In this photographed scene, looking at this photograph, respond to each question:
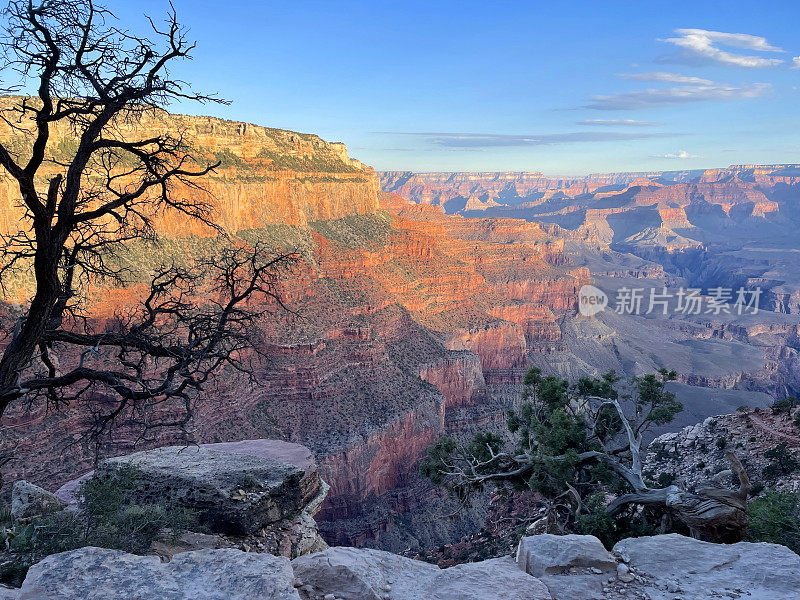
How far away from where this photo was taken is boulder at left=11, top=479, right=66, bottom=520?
9492mm

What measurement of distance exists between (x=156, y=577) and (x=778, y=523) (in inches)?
488

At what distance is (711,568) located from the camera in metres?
6.39

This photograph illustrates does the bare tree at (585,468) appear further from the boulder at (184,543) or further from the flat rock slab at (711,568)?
the boulder at (184,543)

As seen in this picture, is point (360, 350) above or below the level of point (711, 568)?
below

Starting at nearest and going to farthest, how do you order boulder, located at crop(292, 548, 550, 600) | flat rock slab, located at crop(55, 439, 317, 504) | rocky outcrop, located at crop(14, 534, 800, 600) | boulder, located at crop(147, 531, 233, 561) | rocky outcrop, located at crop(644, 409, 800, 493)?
1. rocky outcrop, located at crop(14, 534, 800, 600)
2. boulder, located at crop(292, 548, 550, 600)
3. boulder, located at crop(147, 531, 233, 561)
4. flat rock slab, located at crop(55, 439, 317, 504)
5. rocky outcrop, located at crop(644, 409, 800, 493)

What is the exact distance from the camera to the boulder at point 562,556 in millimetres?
6316

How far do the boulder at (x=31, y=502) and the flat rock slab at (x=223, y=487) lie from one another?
108 centimetres

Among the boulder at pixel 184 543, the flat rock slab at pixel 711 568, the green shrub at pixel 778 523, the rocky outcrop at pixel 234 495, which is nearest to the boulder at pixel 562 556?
the flat rock slab at pixel 711 568

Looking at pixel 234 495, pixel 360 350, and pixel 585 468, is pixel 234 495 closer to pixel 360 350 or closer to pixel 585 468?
pixel 585 468

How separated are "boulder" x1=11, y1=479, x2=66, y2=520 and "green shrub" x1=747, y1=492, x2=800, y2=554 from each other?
15224mm

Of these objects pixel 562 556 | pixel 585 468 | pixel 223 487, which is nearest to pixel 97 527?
pixel 223 487

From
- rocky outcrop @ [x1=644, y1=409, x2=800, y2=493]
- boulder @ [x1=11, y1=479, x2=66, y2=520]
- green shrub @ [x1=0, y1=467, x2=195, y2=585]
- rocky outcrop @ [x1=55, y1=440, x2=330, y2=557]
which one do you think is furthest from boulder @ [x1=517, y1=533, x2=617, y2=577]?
rocky outcrop @ [x1=644, y1=409, x2=800, y2=493]

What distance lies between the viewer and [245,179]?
57562 mm

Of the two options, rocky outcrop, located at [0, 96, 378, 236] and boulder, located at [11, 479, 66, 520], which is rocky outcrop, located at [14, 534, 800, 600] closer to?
boulder, located at [11, 479, 66, 520]
